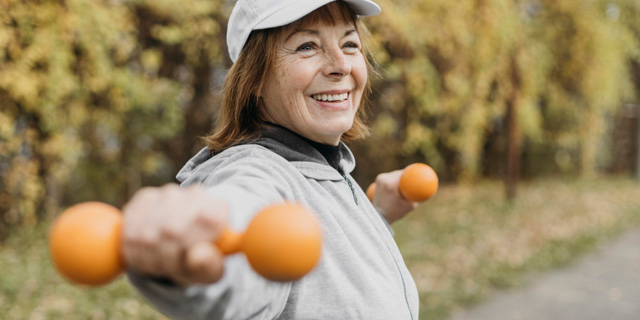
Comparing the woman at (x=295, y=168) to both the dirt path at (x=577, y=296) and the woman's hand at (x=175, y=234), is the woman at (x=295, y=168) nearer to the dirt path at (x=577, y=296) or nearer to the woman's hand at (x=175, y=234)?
the woman's hand at (x=175, y=234)

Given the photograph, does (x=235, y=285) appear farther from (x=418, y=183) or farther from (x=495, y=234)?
(x=495, y=234)

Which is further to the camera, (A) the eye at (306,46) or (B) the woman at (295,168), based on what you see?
(A) the eye at (306,46)

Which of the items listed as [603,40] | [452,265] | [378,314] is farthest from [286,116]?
[603,40]

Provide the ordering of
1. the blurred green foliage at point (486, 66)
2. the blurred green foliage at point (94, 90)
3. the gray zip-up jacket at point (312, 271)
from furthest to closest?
the blurred green foliage at point (486, 66) → the blurred green foliage at point (94, 90) → the gray zip-up jacket at point (312, 271)

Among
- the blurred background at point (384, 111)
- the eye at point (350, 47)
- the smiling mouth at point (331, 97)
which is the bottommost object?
the blurred background at point (384, 111)

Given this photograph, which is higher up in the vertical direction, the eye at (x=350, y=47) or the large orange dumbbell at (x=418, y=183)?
the eye at (x=350, y=47)

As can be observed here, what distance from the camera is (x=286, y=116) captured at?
1.35 m

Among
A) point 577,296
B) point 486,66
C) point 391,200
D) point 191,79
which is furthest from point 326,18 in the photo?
point 486,66

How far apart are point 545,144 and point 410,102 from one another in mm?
7824

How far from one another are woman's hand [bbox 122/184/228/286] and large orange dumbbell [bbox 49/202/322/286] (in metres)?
0.02

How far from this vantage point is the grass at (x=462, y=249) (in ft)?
13.7

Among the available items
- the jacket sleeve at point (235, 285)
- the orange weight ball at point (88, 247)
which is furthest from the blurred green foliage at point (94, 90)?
the orange weight ball at point (88, 247)

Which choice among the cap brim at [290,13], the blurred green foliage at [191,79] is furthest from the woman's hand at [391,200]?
the blurred green foliage at [191,79]

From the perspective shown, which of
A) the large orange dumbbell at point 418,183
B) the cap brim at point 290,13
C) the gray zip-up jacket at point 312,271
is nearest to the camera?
the gray zip-up jacket at point 312,271
